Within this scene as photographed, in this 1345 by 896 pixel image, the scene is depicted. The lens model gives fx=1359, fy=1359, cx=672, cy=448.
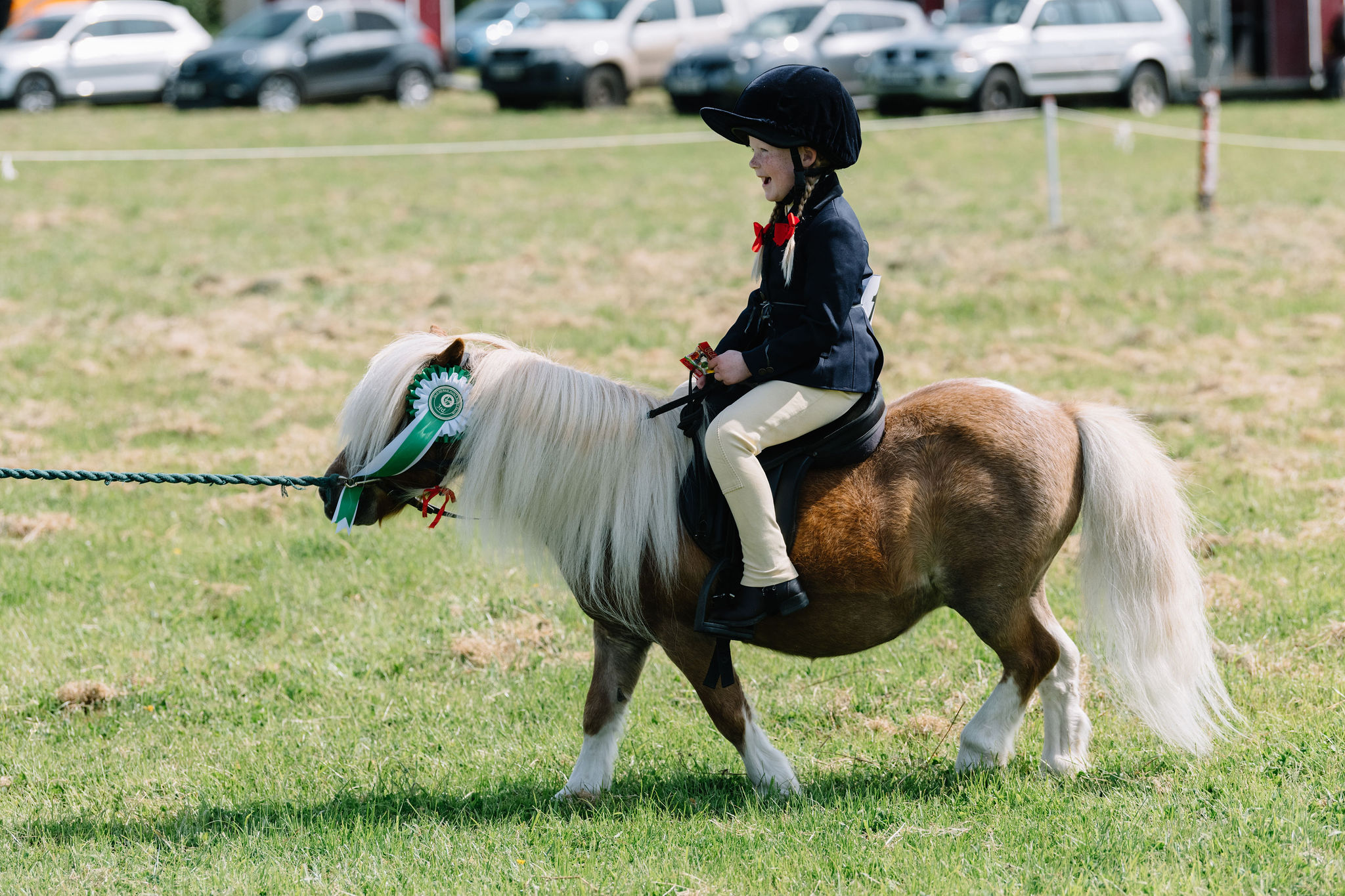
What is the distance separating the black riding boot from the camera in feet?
12.6

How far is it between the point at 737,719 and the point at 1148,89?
21295 mm

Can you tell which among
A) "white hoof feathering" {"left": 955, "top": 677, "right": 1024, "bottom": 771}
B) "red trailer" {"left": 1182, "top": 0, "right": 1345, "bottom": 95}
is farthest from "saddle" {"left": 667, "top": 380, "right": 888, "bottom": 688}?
"red trailer" {"left": 1182, "top": 0, "right": 1345, "bottom": 95}

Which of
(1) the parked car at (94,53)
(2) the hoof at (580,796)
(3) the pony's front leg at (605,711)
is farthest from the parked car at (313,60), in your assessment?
(2) the hoof at (580,796)

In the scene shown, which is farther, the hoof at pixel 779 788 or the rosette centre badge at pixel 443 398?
the hoof at pixel 779 788

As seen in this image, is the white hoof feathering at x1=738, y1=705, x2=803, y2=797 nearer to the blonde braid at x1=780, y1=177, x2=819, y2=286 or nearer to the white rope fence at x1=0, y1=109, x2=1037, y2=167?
the blonde braid at x1=780, y1=177, x2=819, y2=286

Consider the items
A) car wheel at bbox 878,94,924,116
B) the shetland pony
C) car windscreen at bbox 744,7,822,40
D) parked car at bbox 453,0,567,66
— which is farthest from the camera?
parked car at bbox 453,0,567,66

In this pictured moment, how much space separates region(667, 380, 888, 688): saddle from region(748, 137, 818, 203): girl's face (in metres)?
0.58

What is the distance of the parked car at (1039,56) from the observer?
20359 millimetres

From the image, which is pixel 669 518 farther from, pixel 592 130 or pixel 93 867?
pixel 592 130

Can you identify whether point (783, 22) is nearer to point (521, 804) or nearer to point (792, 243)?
point (792, 243)

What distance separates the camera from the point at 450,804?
4.25 m

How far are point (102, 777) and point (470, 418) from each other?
5.98ft

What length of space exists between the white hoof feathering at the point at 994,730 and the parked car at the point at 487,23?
25197 mm

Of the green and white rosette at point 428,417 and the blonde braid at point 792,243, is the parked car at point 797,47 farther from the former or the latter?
the green and white rosette at point 428,417
